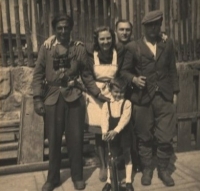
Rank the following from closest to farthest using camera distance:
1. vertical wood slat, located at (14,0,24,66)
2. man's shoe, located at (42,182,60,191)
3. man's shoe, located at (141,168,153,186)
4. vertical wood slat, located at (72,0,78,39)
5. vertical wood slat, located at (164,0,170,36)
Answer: man's shoe, located at (42,182,60,191)
man's shoe, located at (141,168,153,186)
vertical wood slat, located at (14,0,24,66)
vertical wood slat, located at (72,0,78,39)
vertical wood slat, located at (164,0,170,36)

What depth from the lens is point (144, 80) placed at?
338cm

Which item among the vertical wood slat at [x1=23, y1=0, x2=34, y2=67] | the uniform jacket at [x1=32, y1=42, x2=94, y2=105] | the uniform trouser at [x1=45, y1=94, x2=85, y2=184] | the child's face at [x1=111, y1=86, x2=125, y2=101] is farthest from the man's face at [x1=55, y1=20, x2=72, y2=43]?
the vertical wood slat at [x1=23, y1=0, x2=34, y2=67]

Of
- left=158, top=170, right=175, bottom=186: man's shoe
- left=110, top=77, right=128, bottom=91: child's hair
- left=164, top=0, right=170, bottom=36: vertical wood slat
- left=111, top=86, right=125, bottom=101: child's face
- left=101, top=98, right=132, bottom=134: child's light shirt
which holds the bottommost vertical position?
left=158, top=170, right=175, bottom=186: man's shoe

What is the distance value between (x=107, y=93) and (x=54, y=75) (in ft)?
2.10

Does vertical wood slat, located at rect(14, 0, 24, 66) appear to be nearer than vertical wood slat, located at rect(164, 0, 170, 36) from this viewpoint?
Yes

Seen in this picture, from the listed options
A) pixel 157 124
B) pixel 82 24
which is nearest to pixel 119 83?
pixel 157 124

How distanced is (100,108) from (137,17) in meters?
2.30

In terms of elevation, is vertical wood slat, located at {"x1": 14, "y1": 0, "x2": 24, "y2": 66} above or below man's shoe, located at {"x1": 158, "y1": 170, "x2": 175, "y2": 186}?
above

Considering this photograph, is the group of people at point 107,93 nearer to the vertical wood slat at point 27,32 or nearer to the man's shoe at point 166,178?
the man's shoe at point 166,178

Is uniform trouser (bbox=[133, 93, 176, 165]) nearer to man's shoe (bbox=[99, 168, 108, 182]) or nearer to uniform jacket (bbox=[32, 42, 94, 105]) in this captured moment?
man's shoe (bbox=[99, 168, 108, 182])

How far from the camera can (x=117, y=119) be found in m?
3.30

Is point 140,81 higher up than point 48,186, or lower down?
higher up

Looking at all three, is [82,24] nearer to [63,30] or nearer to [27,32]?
[27,32]

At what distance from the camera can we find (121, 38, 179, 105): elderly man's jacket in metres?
3.45
